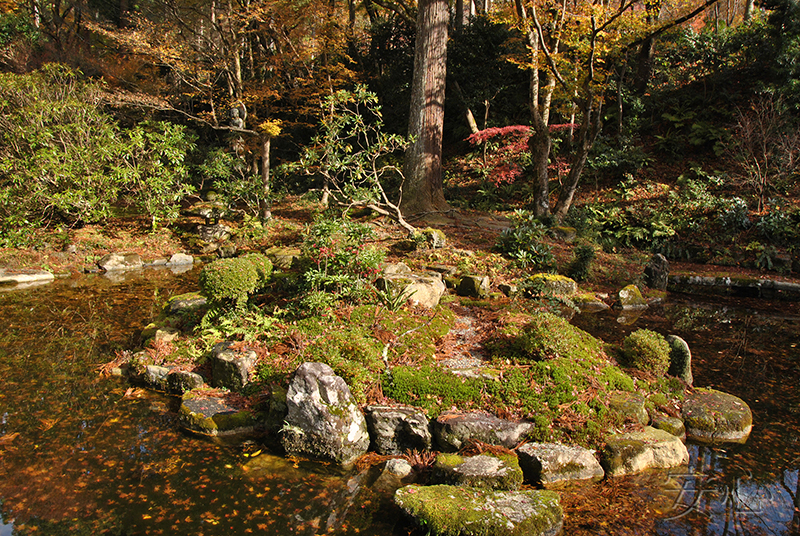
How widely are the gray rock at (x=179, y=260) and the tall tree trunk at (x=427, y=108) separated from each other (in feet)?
17.9

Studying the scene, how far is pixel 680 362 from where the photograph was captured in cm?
543

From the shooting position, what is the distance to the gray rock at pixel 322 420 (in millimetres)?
4281

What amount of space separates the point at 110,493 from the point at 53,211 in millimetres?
10721

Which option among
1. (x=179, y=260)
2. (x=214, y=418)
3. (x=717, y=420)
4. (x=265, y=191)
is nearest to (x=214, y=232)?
(x=179, y=260)

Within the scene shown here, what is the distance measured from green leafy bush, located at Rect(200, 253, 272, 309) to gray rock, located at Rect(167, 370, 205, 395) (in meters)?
0.96

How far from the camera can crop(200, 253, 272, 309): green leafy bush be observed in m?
5.75

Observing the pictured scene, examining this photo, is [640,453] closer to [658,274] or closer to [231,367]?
[231,367]

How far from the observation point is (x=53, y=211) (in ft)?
38.8

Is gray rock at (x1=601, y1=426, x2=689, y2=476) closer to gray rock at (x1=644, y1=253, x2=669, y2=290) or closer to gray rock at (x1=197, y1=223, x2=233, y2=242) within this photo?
gray rock at (x1=644, y1=253, x2=669, y2=290)

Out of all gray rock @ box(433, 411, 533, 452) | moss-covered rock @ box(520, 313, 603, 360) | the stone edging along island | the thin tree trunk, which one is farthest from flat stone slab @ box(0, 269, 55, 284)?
the stone edging along island

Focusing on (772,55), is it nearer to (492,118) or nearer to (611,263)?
(492,118)

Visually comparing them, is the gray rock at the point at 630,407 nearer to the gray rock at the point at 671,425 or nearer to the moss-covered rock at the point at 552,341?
the gray rock at the point at 671,425

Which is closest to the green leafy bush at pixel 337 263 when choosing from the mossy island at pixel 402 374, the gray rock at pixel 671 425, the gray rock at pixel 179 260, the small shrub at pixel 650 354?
the mossy island at pixel 402 374

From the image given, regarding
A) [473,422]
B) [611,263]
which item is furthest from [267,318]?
[611,263]
